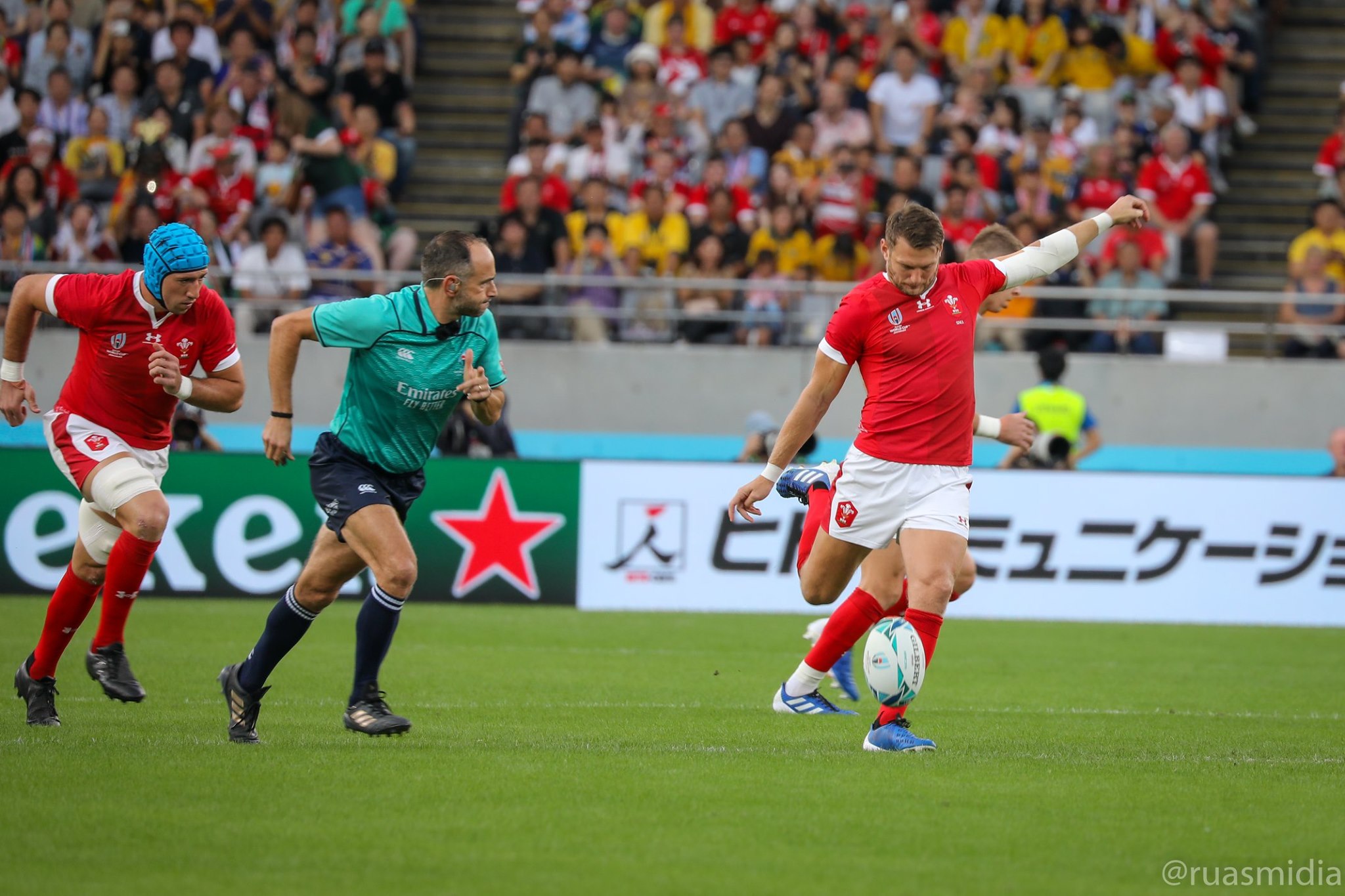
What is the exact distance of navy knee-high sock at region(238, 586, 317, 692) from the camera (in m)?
7.26

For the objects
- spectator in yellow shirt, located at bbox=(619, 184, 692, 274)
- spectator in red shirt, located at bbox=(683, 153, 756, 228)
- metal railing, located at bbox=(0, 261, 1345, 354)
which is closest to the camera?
metal railing, located at bbox=(0, 261, 1345, 354)

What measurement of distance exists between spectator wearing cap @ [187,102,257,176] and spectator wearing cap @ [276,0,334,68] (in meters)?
1.99

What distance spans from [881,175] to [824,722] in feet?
41.2

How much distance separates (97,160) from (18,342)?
12715mm

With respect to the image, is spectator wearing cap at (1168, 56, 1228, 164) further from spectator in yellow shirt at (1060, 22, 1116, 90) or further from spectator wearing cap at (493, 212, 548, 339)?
spectator wearing cap at (493, 212, 548, 339)

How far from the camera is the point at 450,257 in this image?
24.0 feet

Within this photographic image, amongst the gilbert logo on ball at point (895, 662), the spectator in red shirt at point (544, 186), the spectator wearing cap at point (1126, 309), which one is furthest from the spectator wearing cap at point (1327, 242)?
the gilbert logo on ball at point (895, 662)

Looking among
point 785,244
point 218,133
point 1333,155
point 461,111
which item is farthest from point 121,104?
point 1333,155

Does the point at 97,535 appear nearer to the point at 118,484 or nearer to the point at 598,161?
the point at 118,484

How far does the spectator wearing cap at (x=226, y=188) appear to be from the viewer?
19.3 metres

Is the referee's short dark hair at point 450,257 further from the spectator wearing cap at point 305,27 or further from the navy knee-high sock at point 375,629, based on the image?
the spectator wearing cap at point 305,27

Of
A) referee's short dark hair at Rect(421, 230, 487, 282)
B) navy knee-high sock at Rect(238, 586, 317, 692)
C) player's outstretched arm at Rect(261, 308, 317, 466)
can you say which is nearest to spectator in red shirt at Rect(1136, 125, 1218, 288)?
referee's short dark hair at Rect(421, 230, 487, 282)

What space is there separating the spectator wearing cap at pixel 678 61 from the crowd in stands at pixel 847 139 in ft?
0.11

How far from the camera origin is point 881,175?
65.2ft
